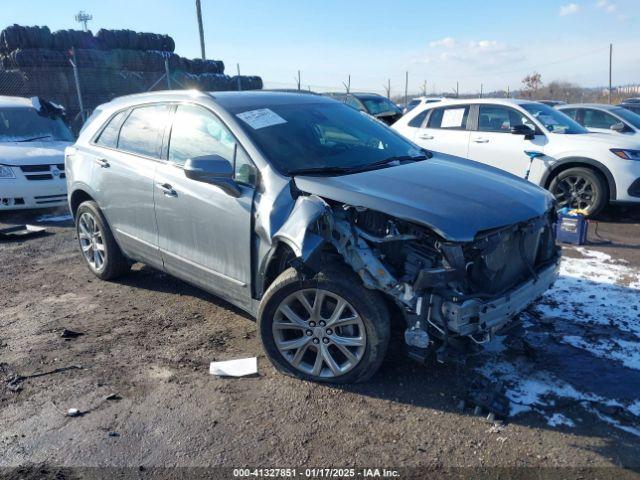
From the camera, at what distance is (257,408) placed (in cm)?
318

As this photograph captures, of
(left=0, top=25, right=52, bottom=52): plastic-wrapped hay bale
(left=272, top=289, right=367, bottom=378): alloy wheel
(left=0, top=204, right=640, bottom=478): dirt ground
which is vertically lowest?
(left=0, top=204, right=640, bottom=478): dirt ground

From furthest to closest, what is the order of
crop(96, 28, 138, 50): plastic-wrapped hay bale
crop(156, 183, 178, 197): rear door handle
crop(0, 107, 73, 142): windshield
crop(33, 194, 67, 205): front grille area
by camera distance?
1. crop(96, 28, 138, 50): plastic-wrapped hay bale
2. crop(0, 107, 73, 142): windshield
3. crop(33, 194, 67, 205): front grille area
4. crop(156, 183, 178, 197): rear door handle

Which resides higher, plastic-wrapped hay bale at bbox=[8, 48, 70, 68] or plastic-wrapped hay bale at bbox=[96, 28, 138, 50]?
plastic-wrapped hay bale at bbox=[96, 28, 138, 50]

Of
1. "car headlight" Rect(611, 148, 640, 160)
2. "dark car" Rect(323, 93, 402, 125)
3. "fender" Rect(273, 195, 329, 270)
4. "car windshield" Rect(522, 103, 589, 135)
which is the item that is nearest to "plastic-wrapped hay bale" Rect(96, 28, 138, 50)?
"dark car" Rect(323, 93, 402, 125)

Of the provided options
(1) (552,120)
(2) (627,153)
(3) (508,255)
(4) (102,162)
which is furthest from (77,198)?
(2) (627,153)

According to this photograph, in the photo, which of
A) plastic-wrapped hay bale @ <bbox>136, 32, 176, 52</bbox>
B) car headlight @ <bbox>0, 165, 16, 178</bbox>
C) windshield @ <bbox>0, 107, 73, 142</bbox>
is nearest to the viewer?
car headlight @ <bbox>0, 165, 16, 178</bbox>

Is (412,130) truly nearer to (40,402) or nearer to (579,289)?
(579,289)

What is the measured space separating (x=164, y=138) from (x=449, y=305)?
2.74 meters

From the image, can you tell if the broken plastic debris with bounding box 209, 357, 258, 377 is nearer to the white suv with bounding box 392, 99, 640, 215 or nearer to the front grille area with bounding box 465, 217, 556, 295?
the front grille area with bounding box 465, 217, 556, 295

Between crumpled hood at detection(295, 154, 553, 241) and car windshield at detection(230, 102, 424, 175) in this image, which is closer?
crumpled hood at detection(295, 154, 553, 241)

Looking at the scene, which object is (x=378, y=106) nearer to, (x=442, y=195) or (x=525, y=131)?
(x=525, y=131)

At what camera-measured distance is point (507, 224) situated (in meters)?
3.16

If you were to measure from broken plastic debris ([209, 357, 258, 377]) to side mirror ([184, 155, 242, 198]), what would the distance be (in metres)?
1.17

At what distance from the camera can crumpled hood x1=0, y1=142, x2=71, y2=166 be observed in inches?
318
